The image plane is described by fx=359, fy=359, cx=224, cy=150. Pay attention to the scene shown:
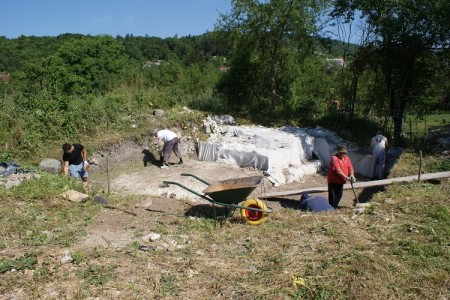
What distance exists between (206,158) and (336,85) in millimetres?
13366

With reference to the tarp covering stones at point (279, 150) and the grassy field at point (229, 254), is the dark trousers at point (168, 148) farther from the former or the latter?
the grassy field at point (229, 254)

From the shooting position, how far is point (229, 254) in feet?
15.2

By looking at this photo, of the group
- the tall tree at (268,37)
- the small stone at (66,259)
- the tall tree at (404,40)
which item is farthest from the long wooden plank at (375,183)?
the tall tree at (268,37)

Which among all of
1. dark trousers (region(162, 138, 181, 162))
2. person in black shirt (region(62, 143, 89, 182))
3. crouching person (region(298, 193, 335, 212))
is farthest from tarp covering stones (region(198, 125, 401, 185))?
person in black shirt (region(62, 143, 89, 182))

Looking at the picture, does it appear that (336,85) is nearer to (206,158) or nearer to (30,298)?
(206,158)

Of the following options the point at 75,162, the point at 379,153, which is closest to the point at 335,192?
the point at 379,153

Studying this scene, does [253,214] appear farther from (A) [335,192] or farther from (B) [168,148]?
(B) [168,148]

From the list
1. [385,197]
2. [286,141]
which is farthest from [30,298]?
[286,141]

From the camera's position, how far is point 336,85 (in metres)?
21.3

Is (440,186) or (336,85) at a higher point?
(336,85)

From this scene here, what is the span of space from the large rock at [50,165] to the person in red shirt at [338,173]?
241 inches

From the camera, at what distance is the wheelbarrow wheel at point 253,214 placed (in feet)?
18.5

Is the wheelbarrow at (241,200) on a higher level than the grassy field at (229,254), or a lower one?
higher

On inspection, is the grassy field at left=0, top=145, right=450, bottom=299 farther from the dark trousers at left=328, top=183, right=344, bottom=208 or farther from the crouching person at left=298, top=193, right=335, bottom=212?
the dark trousers at left=328, top=183, right=344, bottom=208
